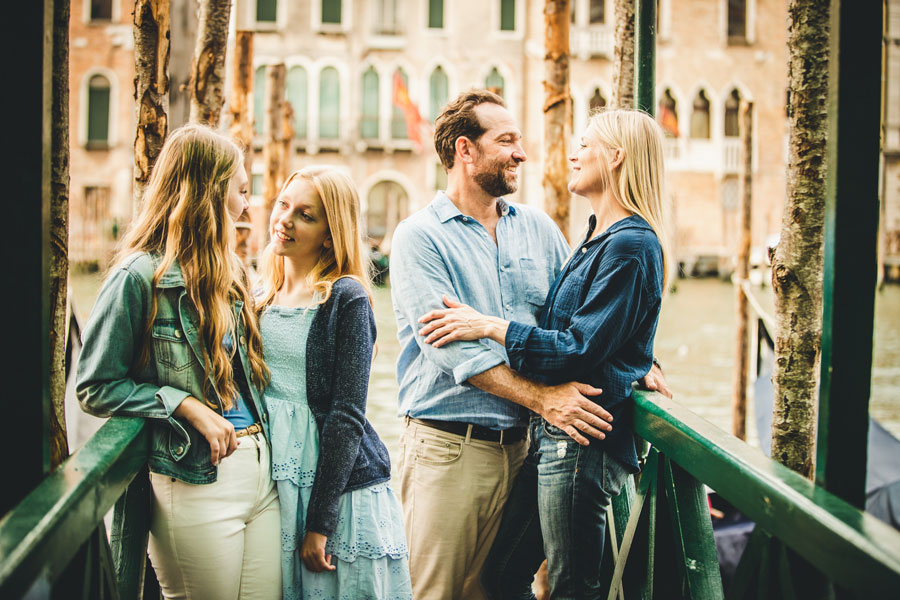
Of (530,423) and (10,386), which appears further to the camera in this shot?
(530,423)

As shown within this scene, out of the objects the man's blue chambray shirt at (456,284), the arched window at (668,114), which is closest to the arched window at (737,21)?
the arched window at (668,114)

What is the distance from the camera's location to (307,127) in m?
23.7

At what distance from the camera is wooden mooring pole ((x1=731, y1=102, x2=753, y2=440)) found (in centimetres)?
734

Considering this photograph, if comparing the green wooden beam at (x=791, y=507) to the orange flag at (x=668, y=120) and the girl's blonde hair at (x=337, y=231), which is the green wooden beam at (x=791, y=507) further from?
the orange flag at (x=668, y=120)

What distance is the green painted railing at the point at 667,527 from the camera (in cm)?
105

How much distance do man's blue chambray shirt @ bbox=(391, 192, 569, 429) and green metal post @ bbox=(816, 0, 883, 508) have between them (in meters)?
1.07

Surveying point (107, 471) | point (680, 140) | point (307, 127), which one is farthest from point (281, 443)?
point (680, 140)

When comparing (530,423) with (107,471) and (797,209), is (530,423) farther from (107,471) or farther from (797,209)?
(107,471)

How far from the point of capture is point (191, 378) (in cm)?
172

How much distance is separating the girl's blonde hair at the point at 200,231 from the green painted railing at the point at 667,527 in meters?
0.23

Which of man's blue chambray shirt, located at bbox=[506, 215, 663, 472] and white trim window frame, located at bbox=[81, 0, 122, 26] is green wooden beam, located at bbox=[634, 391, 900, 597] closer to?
man's blue chambray shirt, located at bbox=[506, 215, 663, 472]

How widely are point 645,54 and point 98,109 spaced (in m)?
24.2

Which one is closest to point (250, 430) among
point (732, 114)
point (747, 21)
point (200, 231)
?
point (200, 231)

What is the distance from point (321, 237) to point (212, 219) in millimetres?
313
